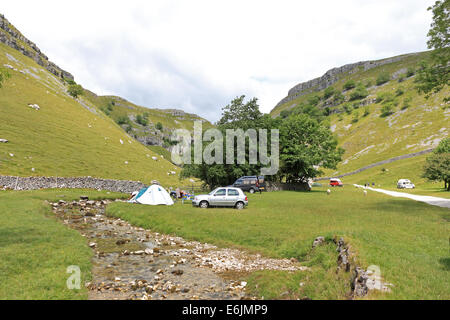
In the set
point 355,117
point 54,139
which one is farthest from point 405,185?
point 355,117

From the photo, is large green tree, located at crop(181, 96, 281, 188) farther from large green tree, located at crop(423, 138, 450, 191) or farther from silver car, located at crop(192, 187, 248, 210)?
large green tree, located at crop(423, 138, 450, 191)

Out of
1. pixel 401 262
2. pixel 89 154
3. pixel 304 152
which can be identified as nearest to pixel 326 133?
pixel 304 152

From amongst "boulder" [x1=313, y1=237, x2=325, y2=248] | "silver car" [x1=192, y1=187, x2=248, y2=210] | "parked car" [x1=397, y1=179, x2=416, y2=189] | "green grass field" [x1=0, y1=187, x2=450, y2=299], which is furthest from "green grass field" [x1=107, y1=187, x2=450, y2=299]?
"parked car" [x1=397, y1=179, x2=416, y2=189]

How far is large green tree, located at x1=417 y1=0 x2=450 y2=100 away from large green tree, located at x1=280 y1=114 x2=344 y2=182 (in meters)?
25.9

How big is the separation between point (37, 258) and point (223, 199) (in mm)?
17971

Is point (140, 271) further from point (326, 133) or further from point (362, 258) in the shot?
point (326, 133)

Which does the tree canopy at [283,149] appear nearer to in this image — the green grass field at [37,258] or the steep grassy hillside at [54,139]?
the steep grassy hillside at [54,139]

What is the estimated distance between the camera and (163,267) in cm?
1188

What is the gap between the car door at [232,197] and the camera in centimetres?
2661

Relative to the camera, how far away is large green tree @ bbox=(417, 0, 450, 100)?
912 inches

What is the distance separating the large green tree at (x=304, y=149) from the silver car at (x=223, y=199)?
25368 millimetres

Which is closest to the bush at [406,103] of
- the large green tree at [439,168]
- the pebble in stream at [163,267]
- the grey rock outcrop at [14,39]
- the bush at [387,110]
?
the bush at [387,110]

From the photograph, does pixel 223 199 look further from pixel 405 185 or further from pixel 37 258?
pixel 405 185
